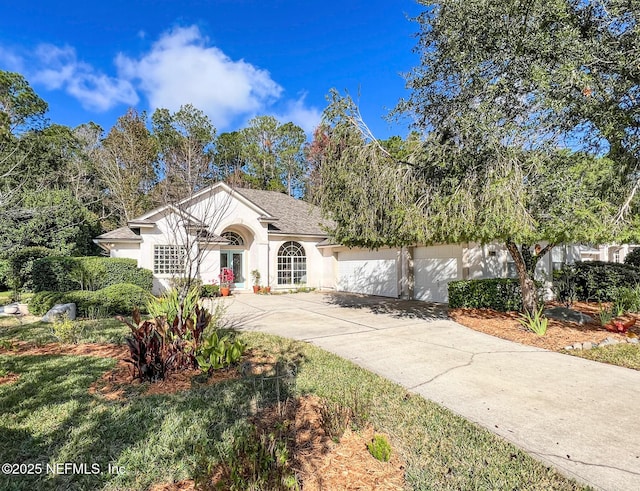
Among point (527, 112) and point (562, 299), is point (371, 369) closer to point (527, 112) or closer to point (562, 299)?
point (527, 112)

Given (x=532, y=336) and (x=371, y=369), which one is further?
(x=532, y=336)

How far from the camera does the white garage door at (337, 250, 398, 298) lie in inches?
673

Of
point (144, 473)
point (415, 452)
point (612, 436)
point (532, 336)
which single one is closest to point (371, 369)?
point (415, 452)

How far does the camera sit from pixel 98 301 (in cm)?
1137

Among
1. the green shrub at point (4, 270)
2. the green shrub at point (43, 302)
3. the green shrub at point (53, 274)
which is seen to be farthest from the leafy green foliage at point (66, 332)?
the green shrub at point (4, 270)

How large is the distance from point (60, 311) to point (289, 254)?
12.7 m

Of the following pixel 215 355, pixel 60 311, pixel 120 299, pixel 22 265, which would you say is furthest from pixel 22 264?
pixel 215 355

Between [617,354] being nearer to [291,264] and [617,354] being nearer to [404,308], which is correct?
[404,308]

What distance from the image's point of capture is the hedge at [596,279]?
1302cm

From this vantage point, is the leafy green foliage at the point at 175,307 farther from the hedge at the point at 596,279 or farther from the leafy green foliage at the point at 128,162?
the leafy green foliage at the point at 128,162

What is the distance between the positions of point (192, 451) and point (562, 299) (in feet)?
49.4

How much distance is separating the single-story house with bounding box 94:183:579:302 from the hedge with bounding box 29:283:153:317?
4.88 ft

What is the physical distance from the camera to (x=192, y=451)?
133 inches

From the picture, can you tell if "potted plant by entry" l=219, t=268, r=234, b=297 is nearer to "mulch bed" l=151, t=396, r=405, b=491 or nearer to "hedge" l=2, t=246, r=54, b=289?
"hedge" l=2, t=246, r=54, b=289
